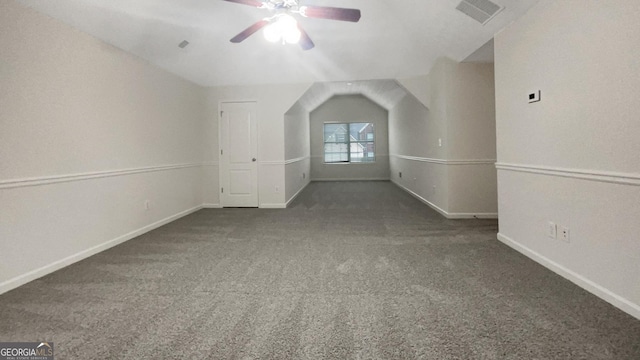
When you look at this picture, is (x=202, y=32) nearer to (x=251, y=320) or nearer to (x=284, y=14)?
(x=284, y=14)

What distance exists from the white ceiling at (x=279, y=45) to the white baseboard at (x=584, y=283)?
227cm

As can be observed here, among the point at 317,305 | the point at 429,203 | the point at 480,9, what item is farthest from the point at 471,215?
the point at 317,305

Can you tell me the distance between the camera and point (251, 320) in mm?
1830

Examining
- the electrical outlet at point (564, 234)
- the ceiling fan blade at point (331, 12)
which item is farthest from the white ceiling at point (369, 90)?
the electrical outlet at point (564, 234)

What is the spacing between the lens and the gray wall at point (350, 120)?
423 inches

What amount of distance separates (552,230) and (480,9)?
2.26m

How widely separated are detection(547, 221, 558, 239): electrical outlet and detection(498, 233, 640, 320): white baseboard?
0.22 m

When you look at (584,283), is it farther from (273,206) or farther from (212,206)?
(212,206)

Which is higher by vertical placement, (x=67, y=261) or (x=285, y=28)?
(x=285, y=28)

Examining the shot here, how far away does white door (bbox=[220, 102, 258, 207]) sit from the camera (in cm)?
577

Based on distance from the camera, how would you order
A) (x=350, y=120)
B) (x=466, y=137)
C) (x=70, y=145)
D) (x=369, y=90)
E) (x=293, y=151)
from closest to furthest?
(x=70, y=145) → (x=466, y=137) → (x=293, y=151) → (x=369, y=90) → (x=350, y=120)

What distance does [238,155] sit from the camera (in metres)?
5.83

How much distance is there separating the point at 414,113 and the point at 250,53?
3714 mm

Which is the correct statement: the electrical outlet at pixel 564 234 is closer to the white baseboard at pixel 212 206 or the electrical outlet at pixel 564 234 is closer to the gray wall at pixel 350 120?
the white baseboard at pixel 212 206
